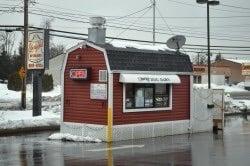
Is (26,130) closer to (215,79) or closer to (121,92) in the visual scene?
(121,92)

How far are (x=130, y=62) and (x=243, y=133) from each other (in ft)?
22.4

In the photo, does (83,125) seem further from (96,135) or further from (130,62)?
(130,62)

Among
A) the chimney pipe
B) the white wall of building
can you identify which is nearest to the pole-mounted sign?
the chimney pipe

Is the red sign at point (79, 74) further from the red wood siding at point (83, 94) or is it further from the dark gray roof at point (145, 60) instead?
the dark gray roof at point (145, 60)

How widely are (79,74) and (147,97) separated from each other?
294 cm

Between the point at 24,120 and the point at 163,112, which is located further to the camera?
the point at 24,120

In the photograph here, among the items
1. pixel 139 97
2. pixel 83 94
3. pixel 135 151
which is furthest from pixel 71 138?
pixel 135 151

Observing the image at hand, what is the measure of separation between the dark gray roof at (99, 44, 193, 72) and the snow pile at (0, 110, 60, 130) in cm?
711

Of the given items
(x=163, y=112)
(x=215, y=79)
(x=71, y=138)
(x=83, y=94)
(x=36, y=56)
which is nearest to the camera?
(x=71, y=138)

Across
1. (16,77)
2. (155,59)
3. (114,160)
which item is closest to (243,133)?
(155,59)

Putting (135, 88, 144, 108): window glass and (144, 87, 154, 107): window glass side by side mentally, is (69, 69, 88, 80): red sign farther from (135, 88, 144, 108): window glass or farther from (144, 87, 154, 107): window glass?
(144, 87, 154, 107): window glass

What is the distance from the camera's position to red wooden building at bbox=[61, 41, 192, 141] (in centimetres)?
2200

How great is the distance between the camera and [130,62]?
891 inches

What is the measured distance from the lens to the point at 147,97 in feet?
77.6
